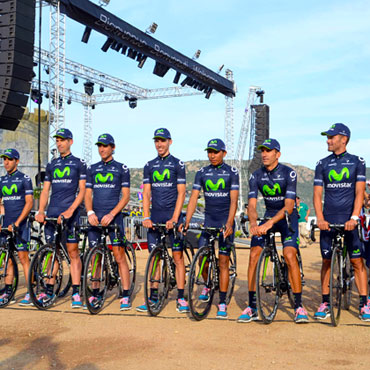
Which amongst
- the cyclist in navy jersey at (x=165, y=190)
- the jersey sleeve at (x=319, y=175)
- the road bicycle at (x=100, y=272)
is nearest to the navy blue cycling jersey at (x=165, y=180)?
the cyclist in navy jersey at (x=165, y=190)

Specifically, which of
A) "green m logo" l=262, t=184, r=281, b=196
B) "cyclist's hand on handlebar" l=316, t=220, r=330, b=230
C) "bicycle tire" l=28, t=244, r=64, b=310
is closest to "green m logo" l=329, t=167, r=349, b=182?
"cyclist's hand on handlebar" l=316, t=220, r=330, b=230

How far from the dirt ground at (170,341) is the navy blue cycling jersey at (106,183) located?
1.54 metres

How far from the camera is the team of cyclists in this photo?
617 cm

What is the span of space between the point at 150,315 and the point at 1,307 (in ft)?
7.63

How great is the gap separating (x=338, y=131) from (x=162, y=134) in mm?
2405

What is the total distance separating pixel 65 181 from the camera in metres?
7.29

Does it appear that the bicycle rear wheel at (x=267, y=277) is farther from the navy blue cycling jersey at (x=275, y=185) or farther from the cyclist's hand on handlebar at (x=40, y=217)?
the cyclist's hand on handlebar at (x=40, y=217)

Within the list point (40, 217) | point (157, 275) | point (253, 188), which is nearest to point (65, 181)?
point (40, 217)

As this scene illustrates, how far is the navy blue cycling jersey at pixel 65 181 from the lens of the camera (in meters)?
7.28

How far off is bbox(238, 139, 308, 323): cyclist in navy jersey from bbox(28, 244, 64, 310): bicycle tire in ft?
9.30

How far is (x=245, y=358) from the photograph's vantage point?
4.54 meters

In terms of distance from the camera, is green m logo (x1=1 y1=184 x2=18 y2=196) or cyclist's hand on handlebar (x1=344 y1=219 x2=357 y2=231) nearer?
cyclist's hand on handlebar (x1=344 y1=219 x2=357 y2=231)

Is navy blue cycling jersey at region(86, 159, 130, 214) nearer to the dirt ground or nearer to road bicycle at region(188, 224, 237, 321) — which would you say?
road bicycle at region(188, 224, 237, 321)

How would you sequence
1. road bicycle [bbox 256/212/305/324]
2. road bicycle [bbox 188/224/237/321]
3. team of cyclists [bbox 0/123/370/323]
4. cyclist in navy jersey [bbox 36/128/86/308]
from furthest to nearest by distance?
cyclist in navy jersey [bbox 36/128/86/308]
road bicycle [bbox 188/224/237/321]
team of cyclists [bbox 0/123/370/323]
road bicycle [bbox 256/212/305/324]
